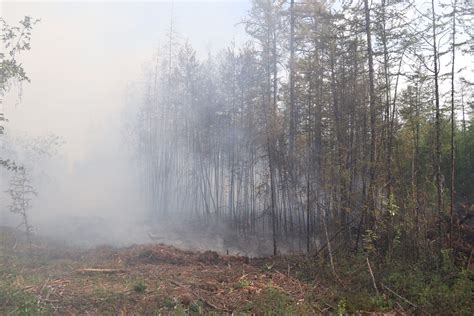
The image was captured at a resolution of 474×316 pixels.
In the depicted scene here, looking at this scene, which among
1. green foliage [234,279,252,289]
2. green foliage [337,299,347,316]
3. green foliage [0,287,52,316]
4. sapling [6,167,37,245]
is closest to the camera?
green foliage [0,287,52,316]

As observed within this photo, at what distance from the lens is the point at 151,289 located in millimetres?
7656

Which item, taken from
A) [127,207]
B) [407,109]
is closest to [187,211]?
[127,207]

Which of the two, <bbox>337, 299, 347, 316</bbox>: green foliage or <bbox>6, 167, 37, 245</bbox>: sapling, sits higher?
<bbox>6, 167, 37, 245</bbox>: sapling

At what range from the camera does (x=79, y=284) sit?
8.10 meters

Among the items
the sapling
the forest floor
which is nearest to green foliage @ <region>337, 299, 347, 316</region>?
the forest floor

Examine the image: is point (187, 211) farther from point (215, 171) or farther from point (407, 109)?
point (407, 109)

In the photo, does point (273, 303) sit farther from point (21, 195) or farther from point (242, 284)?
point (21, 195)

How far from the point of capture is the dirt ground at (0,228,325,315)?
6.77 metres

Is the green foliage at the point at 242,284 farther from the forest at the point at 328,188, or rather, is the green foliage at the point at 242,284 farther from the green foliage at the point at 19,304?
the green foliage at the point at 19,304

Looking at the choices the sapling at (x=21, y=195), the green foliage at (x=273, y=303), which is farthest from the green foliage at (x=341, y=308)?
the sapling at (x=21, y=195)

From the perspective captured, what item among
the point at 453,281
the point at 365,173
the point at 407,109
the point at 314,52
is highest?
the point at 314,52

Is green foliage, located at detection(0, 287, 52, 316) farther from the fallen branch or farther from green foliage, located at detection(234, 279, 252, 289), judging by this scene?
green foliage, located at detection(234, 279, 252, 289)

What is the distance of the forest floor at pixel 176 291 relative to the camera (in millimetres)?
6793

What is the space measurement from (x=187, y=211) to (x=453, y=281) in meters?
19.1
